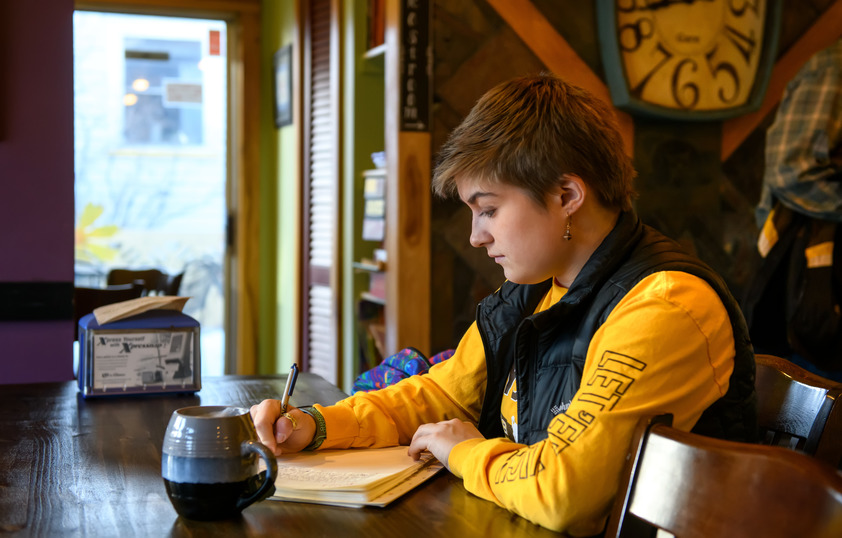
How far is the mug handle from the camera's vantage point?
1.01 meters

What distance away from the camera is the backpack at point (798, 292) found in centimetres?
287

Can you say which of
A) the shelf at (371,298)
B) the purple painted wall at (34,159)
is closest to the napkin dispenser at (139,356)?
the purple painted wall at (34,159)

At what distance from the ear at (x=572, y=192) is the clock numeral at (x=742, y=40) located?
8.22ft

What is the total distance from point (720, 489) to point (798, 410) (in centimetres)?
56

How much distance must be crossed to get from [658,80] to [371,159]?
1.35 m

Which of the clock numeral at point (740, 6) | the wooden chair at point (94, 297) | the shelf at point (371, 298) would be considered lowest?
the shelf at point (371, 298)

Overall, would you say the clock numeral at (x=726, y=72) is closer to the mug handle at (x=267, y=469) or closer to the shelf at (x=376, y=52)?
the shelf at (x=376, y=52)

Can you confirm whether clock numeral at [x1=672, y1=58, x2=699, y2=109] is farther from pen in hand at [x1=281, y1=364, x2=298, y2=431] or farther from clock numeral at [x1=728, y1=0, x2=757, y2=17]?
pen in hand at [x1=281, y1=364, x2=298, y2=431]

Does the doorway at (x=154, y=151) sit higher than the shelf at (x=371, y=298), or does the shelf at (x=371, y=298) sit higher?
the doorway at (x=154, y=151)

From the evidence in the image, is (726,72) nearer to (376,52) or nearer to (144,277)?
(376,52)

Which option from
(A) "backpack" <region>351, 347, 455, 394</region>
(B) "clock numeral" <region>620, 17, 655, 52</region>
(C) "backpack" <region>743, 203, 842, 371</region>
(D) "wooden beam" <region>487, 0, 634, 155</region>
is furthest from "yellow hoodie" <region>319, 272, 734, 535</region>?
(B) "clock numeral" <region>620, 17, 655, 52</region>

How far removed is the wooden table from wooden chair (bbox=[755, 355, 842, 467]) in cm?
49

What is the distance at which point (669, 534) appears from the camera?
3.09ft

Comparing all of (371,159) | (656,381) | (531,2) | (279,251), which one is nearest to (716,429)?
(656,381)
